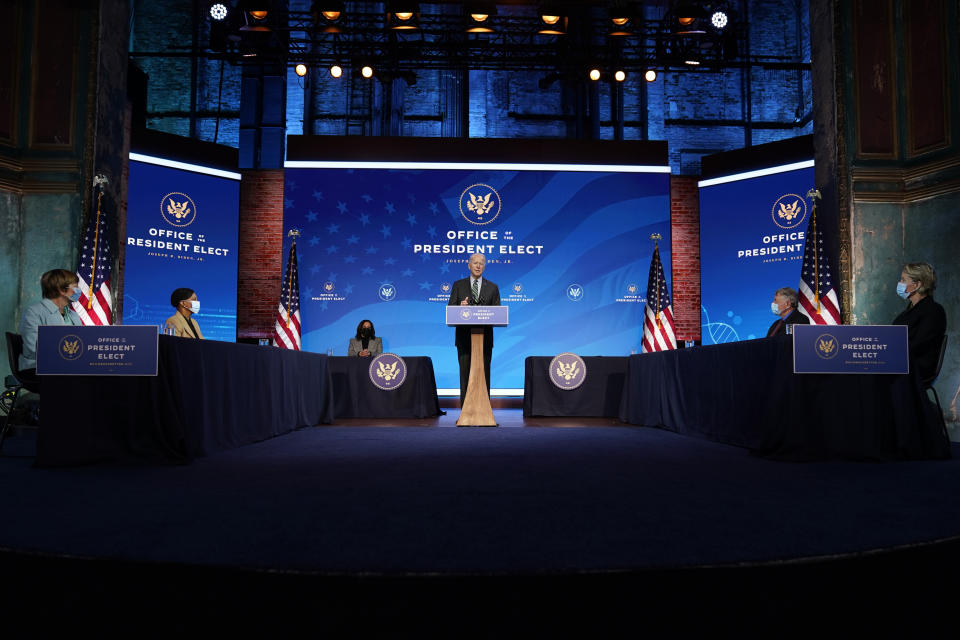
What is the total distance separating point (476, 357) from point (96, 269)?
3.53 m

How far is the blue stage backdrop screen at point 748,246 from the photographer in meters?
10.2

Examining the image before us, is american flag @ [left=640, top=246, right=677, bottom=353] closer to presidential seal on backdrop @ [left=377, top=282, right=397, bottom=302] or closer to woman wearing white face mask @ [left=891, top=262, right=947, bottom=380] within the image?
woman wearing white face mask @ [left=891, top=262, right=947, bottom=380]

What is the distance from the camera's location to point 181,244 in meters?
10.1

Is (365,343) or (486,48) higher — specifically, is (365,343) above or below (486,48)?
below

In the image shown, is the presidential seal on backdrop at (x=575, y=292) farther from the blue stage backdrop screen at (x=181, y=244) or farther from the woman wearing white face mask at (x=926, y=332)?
the woman wearing white face mask at (x=926, y=332)

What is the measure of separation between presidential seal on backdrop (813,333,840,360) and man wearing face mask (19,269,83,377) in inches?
183

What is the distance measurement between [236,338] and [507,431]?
21.9 ft

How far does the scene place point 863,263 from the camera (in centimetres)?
625

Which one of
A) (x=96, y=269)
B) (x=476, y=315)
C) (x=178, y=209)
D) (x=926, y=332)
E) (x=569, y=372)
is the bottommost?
(x=569, y=372)

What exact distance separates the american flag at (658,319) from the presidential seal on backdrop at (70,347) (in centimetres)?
564

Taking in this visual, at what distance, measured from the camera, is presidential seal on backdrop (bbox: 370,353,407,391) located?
722cm

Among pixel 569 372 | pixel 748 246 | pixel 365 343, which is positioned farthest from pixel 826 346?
pixel 748 246

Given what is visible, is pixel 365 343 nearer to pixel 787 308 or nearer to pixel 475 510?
pixel 787 308

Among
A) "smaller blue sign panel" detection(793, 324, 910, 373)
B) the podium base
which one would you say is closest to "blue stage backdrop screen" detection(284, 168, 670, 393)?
the podium base
